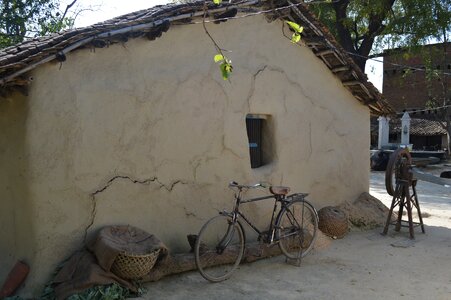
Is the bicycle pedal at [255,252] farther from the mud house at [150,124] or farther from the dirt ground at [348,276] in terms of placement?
the mud house at [150,124]

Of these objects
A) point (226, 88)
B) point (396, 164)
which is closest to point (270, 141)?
point (226, 88)

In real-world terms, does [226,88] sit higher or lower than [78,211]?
higher

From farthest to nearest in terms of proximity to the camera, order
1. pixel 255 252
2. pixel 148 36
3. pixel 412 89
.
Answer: pixel 412 89 → pixel 255 252 → pixel 148 36

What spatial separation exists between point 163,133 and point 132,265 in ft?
5.65

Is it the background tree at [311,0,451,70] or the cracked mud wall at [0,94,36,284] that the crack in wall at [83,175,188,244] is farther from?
the background tree at [311,0,451,70]

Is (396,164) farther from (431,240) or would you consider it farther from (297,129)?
(297,129)

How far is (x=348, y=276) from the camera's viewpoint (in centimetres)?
579

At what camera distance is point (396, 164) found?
8.22 meters

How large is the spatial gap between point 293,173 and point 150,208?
2747 mm

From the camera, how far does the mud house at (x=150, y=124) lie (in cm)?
486

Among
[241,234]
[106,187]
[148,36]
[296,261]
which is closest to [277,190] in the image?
[241,234]

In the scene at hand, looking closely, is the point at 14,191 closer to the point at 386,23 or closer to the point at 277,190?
the point at 277,190

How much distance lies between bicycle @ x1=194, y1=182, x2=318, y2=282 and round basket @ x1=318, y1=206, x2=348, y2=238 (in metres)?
0.93

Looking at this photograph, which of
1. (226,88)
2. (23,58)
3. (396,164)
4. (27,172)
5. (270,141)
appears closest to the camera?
(23,58)
